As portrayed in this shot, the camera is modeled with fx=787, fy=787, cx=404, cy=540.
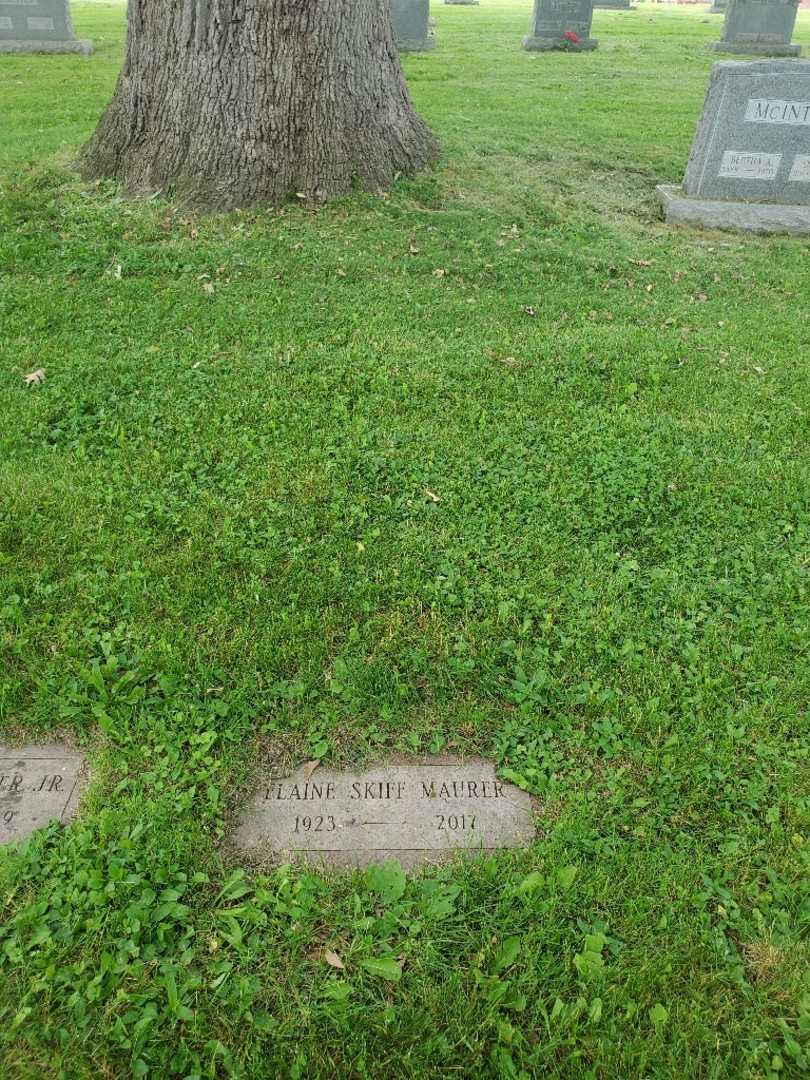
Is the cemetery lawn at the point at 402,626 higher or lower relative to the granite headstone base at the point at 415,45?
lower

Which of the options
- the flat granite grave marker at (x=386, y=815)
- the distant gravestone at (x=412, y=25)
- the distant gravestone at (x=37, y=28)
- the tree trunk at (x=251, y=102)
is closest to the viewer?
the flat granite grave marker at (x=386, y=815)

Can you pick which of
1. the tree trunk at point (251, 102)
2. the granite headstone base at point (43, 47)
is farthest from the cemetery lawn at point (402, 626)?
the granite headstone base at point (43, 47)

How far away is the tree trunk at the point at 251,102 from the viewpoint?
6113 mm

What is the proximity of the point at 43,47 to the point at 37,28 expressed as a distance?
0.42 metres

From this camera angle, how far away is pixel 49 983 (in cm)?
207

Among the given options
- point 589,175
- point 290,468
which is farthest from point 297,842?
point 589,175

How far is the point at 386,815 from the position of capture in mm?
2559

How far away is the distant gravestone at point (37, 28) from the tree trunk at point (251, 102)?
11.0 metres

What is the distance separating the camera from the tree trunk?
6113 millimetres

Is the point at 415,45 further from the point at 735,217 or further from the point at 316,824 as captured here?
the point at 316,824

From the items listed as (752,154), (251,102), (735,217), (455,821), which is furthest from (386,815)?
(752,154)

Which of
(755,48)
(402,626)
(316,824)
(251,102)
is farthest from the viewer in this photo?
(755,48)

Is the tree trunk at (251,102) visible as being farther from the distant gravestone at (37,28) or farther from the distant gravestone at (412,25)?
the distant gravestone at (412,25)

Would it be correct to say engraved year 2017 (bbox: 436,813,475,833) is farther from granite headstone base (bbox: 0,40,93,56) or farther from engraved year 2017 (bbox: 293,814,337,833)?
granite headstone base (bbox: 0,40,93,56)
